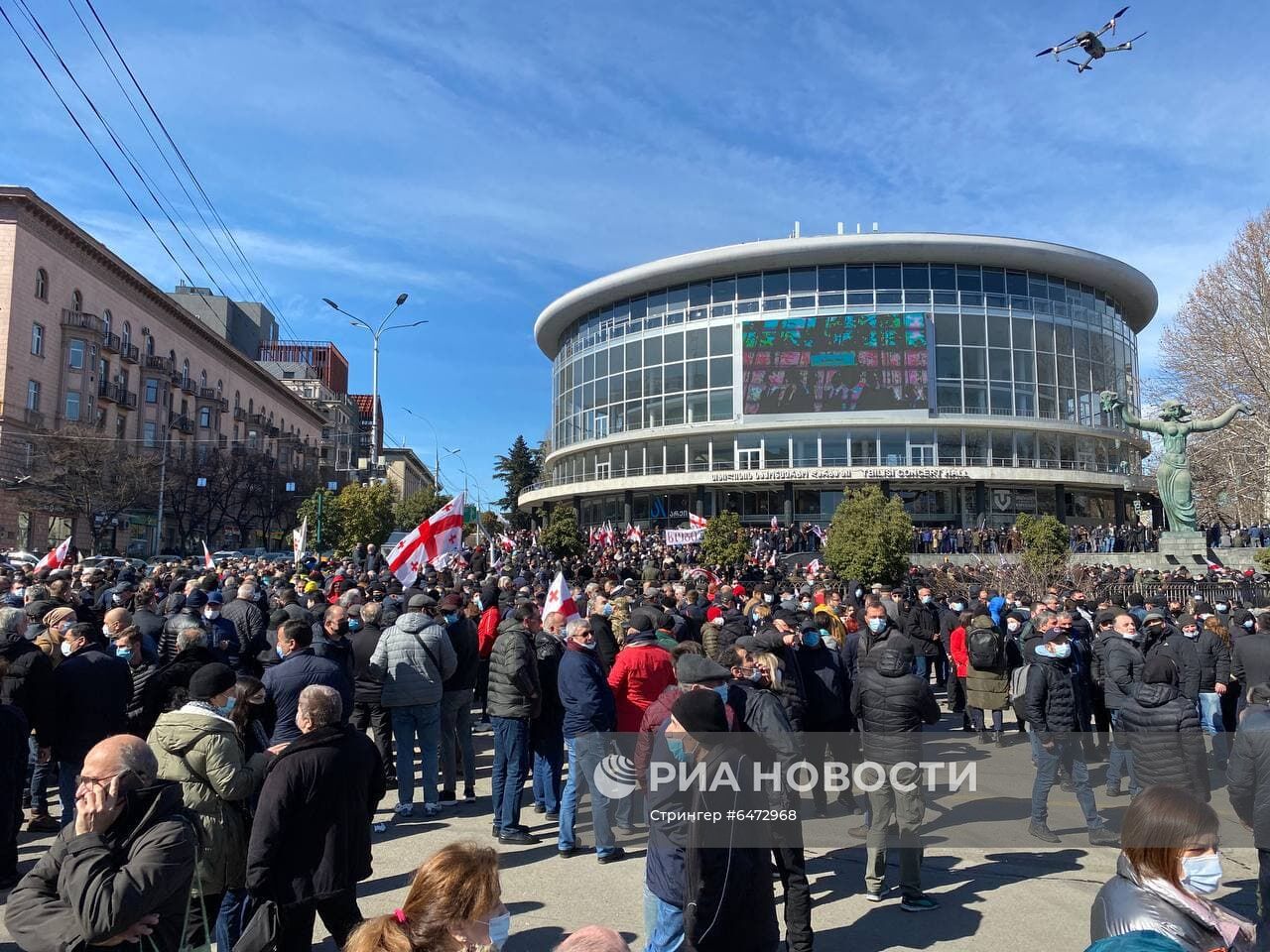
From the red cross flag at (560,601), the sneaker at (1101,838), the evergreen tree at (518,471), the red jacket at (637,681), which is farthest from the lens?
the evergreen tree at (518,471)

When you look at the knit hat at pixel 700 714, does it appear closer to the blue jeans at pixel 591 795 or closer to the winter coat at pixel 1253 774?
the blue jeans at pixel 591 795

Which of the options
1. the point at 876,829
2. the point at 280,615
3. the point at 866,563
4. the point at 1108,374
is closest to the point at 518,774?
the point at 876,829

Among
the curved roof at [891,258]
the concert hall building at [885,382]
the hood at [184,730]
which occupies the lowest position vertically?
the hood at [184,730]

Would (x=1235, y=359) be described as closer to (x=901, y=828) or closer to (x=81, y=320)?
(x=901, y=828)

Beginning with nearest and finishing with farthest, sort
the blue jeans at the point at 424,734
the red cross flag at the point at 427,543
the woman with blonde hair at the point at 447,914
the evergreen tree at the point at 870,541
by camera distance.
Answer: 1. the woman with blonde hair at the point at 447,914
2. the blue jeans at the point at 424,734
3. the red cross flag at the point at 427,543
4. the evergreen tree at the point at 870,541

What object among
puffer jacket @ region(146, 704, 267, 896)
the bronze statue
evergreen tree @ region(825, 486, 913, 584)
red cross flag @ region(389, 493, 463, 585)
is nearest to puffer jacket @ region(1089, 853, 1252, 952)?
puffer jacket @ region(146, 704, 267, 896)

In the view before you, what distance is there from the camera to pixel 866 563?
27312mm

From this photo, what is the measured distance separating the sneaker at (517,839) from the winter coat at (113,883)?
4.12 metres

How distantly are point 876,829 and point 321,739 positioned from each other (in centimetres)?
392

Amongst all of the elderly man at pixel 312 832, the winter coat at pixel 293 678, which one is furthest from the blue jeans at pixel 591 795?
the elderly man at pixel 312 832

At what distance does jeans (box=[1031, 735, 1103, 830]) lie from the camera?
715 centimetres

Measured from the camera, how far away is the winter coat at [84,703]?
6.61 meters

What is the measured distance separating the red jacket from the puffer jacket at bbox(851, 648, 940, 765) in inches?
67.7

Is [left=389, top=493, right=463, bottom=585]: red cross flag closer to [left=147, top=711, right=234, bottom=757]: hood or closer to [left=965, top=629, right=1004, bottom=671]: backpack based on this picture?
[left=965, top=629, right=1004, bottom=671]: backpack
